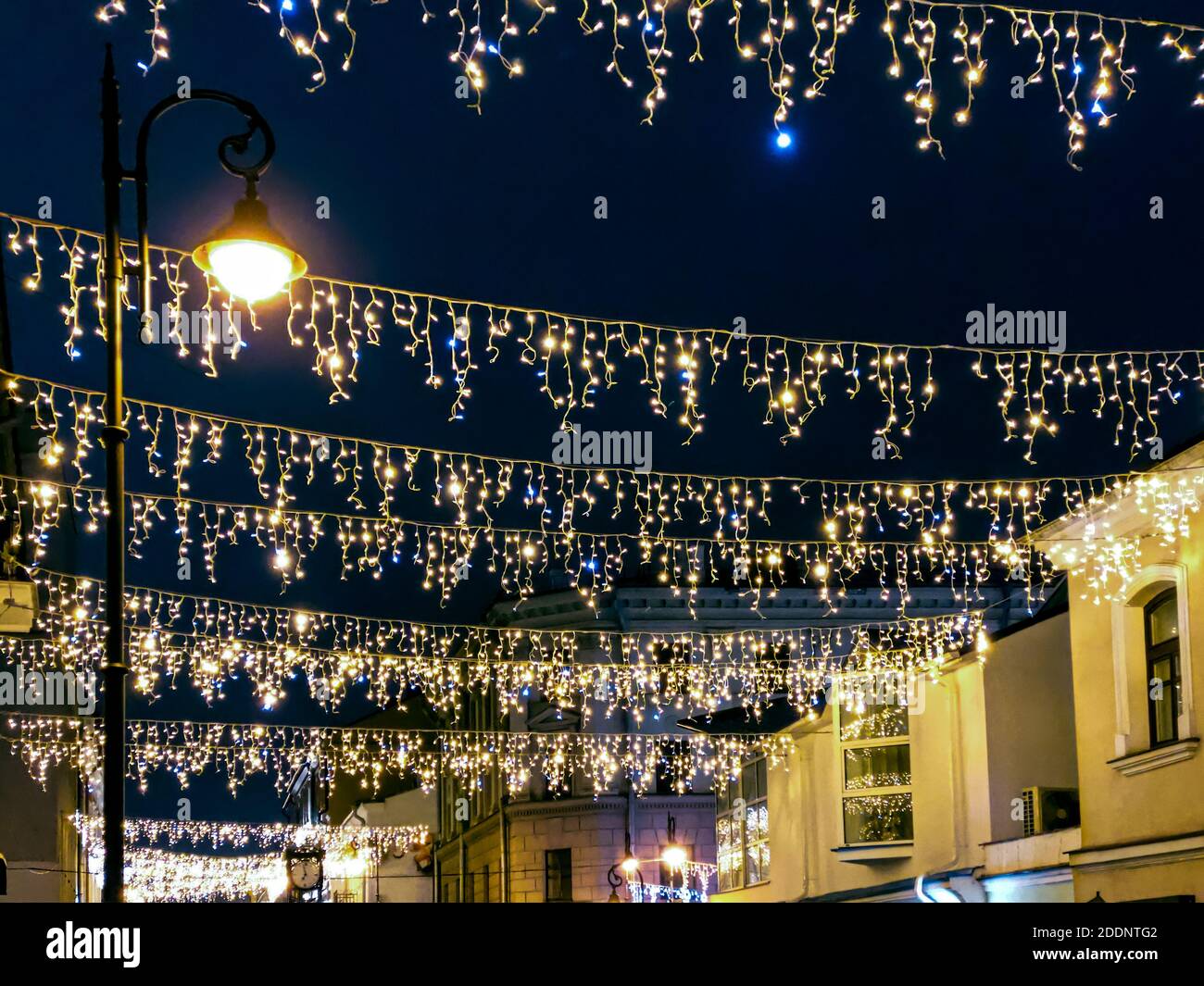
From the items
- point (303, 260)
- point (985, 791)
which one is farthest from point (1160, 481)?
point (303, 260)

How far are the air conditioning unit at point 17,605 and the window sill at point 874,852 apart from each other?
40.5 feet

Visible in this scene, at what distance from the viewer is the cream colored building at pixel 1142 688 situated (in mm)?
14281

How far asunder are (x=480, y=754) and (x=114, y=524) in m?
35.5

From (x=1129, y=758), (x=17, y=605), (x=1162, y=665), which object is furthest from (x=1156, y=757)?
(x=17, y=605)

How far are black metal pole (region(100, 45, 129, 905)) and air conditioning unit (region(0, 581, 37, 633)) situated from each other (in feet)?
41.1

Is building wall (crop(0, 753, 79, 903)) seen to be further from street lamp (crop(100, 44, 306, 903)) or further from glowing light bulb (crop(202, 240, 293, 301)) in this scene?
glowing light bulb (crop(202, 240, 293, 301))

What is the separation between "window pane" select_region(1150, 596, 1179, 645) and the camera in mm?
15117

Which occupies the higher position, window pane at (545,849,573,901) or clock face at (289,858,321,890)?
clock face at (289,858,321,890)

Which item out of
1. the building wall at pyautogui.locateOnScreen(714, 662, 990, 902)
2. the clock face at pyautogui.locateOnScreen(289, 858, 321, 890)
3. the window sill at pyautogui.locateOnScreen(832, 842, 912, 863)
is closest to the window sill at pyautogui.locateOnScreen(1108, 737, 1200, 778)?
the building wall at pyautogui.locateOnScreen(714, 662, 990, 902)

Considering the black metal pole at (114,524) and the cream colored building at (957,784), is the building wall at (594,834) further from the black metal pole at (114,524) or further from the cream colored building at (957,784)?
the black metal pole at (114,524)

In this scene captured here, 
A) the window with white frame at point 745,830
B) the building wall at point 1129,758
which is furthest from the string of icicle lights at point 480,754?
the building wall at point 1129,758

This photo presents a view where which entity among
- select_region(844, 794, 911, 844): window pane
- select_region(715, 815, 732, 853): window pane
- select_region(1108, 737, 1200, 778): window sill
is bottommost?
select_region(715, 815, 732, 853): window pane
